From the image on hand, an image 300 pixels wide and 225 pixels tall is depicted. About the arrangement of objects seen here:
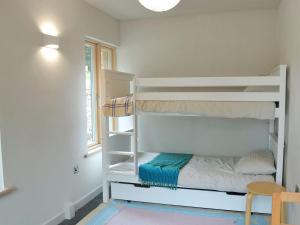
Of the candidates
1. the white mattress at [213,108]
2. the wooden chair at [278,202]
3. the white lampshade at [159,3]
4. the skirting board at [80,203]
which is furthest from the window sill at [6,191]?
the wooden chair at [278,202]

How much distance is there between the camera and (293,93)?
100 inches

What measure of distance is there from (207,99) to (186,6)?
4.61 ft

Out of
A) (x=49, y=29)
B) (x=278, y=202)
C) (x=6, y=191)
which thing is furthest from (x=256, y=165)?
(x=49, y=29)

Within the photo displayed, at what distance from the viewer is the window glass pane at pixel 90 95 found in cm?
368

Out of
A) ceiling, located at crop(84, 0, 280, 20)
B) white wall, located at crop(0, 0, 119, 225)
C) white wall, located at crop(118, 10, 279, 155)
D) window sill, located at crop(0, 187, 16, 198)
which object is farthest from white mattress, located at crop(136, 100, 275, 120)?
window sill, located at crop(0, 187, 16, 198)

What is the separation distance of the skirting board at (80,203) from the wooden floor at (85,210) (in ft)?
0.14

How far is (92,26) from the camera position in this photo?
3.54 metres

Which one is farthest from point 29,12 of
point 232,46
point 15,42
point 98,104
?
point 232,46

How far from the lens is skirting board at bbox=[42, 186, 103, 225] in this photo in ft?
9.26

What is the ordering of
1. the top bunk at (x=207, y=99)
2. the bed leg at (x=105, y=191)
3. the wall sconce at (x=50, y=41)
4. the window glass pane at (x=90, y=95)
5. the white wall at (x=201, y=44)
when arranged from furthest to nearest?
the white wall at (x=201, y=44) → the window glass pane at (x=90, y=95) → the bed leg at (x=105, y=191) → the top bunk at (x=207, y=99) → the wall sconce at (x=50, y=41)

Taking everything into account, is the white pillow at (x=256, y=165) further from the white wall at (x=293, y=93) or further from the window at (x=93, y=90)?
the window at (x=93, y=90)

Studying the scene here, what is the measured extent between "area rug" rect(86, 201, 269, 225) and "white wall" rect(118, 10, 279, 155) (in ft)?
3.93

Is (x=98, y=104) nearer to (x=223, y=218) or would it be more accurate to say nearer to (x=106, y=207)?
(x=106, y=207)

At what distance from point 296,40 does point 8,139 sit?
8.32ft
